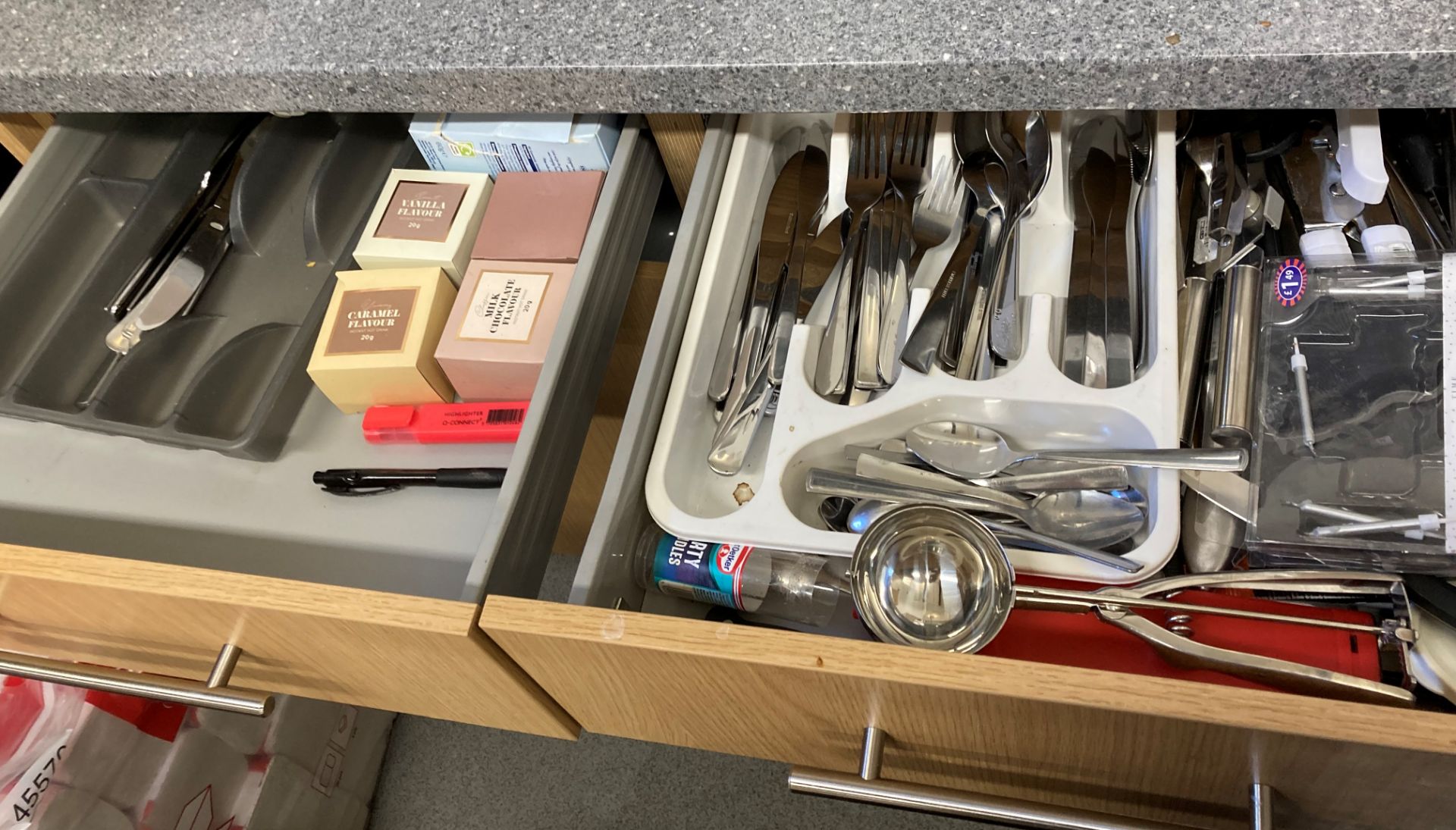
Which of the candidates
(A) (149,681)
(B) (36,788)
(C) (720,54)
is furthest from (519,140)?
(B) (36,788)

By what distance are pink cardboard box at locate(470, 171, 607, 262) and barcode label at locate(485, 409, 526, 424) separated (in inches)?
4.6

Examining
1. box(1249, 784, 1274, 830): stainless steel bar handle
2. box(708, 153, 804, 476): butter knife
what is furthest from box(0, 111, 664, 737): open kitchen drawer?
box(1249, 784, 1274, 830): stainless steel bar handle

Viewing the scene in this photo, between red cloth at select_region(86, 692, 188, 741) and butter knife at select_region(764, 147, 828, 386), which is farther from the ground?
butter knife at select_region(764, 147, 828, 386)

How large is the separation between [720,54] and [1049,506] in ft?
1.15

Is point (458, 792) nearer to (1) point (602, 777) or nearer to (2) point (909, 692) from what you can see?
(1) point (602, 777)

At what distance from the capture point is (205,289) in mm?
761

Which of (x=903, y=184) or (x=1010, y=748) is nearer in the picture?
(x=1010, y=748)

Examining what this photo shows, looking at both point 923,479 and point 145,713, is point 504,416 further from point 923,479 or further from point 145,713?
point 145,713

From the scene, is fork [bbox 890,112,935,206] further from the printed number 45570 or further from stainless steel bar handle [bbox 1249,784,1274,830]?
the printed number 45570

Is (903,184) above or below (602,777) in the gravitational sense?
above

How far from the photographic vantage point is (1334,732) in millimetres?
379

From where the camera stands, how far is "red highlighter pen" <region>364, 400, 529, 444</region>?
0.67 m

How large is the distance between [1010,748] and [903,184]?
1.32ft

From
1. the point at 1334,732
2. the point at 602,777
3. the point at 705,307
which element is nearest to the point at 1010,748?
the point at 1334,732
